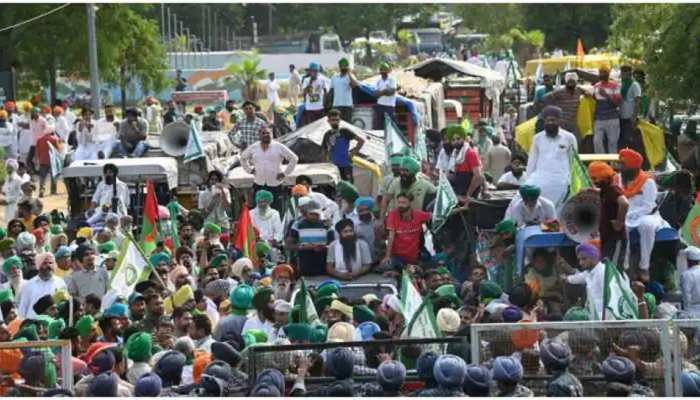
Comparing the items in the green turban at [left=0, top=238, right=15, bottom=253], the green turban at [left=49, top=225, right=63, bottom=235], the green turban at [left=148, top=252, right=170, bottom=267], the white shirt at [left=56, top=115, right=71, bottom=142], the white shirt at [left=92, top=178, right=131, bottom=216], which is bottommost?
the white shirt at [left=56, top=115, right=71, bottom=142]

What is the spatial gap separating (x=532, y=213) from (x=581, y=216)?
29.5 inches

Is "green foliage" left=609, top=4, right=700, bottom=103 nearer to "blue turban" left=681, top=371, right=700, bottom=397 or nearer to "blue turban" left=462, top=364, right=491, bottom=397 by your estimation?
"blue turban" left=681, top=371, right=700, bottom=397

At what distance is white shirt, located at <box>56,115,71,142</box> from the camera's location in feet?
105

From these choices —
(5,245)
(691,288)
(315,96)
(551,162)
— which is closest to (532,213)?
(551,162)

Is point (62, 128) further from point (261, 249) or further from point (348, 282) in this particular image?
point (348, 282)

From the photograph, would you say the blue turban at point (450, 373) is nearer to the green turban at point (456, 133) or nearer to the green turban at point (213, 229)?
the green turban at point (213, 229)

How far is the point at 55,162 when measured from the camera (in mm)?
29922

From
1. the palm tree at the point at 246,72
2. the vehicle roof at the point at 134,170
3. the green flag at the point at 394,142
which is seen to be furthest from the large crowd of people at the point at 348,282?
the palm tree at the point at 246,72

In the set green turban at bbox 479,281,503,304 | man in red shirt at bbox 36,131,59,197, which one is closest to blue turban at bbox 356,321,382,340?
green turban at bbox 479,281,503,304

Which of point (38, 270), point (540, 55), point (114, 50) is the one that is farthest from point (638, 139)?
point (540, 55)

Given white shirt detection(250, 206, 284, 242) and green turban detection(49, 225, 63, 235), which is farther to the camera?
green turban detection(49, 225, 63, 235)

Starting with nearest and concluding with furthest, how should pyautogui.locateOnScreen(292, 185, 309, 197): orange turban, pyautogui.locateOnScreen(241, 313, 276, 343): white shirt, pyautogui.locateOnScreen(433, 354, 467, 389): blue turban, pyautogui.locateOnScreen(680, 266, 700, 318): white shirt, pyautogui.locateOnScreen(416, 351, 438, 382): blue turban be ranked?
pyautogui.locateOnScreen(433, 354, 467, 389): blue turban
pyautogui.locateOnScreen(416, 351, 438, 382): blue turban
pyautogui.locateOnScreen(241, 313, 276, 343): white shirt
pyautogui.locateOnScreen(680, 266, 700, 318): white shirt
pyautogui.locateOnScreen(292, 185, 309, 197): orange turban

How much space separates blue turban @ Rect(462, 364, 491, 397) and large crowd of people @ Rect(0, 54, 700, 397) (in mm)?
11

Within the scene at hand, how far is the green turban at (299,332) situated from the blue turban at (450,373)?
2.83 metres
